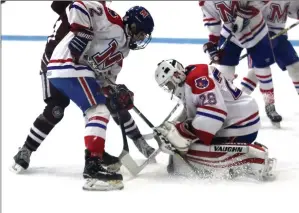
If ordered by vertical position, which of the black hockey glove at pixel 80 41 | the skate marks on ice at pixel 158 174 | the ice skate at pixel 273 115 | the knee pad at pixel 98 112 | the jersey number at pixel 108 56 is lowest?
the ice skate at pixel 273 115

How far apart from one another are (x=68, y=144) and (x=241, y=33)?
1169mm

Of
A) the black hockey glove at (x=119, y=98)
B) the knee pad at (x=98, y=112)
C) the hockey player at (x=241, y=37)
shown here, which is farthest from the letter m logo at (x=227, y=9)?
the knee pad at (x=98, y=112)

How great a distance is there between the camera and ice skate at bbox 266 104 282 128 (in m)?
3.46

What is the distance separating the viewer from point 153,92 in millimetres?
4234

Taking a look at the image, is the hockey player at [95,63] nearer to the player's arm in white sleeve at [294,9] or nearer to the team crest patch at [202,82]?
the team crest patch at [202,82]

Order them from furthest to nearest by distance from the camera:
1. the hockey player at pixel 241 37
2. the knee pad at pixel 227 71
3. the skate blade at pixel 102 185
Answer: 1. the knee pad at pixel 227 71
2. the hockey player at pixel 241 37
3. the skate blade at pixel 102 185

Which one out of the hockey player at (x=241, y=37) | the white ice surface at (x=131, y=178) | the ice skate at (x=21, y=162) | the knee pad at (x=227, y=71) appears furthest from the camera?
the knee pad at (x=227, y=71)

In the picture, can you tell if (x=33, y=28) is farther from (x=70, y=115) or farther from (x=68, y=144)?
(x=68, y=144)

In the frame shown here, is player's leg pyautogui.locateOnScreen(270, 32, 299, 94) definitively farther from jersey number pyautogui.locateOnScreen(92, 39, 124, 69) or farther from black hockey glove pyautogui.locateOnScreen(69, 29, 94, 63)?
black hockey glove pyautogui.locateOnScreen(69, 29, 94, 63)

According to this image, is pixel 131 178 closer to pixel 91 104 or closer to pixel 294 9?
pixel 91 104

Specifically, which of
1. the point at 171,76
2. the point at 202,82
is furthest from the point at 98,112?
the point at 202,82

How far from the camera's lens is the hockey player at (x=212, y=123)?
258 cm

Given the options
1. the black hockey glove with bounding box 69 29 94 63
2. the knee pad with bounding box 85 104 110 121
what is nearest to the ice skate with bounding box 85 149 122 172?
the knee pad with bounding box 85 104 110 121

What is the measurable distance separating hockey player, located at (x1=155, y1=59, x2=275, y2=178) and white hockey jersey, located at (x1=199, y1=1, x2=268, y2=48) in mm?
838
